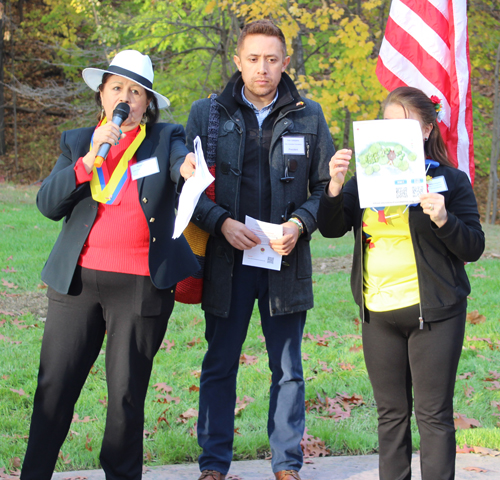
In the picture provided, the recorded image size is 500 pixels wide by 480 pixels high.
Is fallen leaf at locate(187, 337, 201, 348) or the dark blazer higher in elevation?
the dark blazer

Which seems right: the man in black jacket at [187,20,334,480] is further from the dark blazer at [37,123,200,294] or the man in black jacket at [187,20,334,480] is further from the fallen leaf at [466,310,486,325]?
the fallen leaf at [466,310,486,325]

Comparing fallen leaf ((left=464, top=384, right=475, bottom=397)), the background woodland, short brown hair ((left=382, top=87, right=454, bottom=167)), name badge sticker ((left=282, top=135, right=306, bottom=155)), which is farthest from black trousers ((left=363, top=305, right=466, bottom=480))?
the background woodland

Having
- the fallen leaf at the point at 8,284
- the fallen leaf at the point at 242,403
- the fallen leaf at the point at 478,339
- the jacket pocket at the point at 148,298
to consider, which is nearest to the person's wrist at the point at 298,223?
the jacket pocket at the point at 148,298

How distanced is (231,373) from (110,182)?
1.36m

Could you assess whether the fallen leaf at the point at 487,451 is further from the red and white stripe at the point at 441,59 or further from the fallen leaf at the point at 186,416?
the red and white stripe at the point at 441,59

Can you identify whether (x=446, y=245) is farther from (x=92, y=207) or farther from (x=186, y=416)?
(x=186, y=416)

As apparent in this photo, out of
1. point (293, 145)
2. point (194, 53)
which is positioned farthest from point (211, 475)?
point (194, 53)

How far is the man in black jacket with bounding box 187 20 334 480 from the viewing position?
3432mm

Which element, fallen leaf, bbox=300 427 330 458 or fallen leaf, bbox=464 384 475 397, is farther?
fallen leaf, bbox=464 384 475 397

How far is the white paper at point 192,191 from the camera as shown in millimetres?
2721

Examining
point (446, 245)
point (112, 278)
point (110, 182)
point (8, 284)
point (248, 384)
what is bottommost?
point (248, 384)

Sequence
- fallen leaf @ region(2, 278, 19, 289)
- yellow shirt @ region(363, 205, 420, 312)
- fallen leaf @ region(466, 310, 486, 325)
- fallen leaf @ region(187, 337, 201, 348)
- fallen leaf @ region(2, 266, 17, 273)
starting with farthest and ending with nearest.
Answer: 1. fallen leaf @ region(2, 266, 17, 273)
2. fallen leaf @ region(2, 278, 19, 289)
3. fallen leaf @ region(466, 310, 486, 325)
4. fallen leaf @ region(187, 337, 201, 348)
5. yellow shirt @ region(363, 205, 420, 312)

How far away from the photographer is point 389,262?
118 inches

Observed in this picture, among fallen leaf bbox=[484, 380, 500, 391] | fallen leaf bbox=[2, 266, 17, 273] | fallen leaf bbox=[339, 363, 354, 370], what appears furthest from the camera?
fallen leaf bbox=[2, 266, 17, 273]
